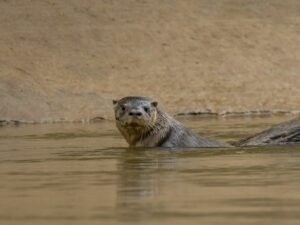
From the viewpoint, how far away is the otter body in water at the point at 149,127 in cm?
1170

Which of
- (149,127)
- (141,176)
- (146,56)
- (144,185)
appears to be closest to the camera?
(144,185)

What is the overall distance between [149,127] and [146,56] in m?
9.91

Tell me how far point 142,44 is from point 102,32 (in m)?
0.79

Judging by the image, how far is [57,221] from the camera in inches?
238

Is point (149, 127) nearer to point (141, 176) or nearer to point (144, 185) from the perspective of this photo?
point (141, 176)

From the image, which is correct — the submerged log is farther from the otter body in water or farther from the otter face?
the otter face

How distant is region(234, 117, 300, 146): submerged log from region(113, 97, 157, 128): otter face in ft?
3.00

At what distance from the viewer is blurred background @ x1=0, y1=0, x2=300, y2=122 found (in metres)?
19.5

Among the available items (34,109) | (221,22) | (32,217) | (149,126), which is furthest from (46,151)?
(221,22)

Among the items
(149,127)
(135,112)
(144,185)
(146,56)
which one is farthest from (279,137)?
(146,56)

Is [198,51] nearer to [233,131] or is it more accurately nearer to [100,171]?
[233,131]

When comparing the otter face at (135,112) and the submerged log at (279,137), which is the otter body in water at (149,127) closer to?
the otter face at (135,112)

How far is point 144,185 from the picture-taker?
777 cm

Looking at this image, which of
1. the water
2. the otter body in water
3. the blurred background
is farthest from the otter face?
the blurred background
